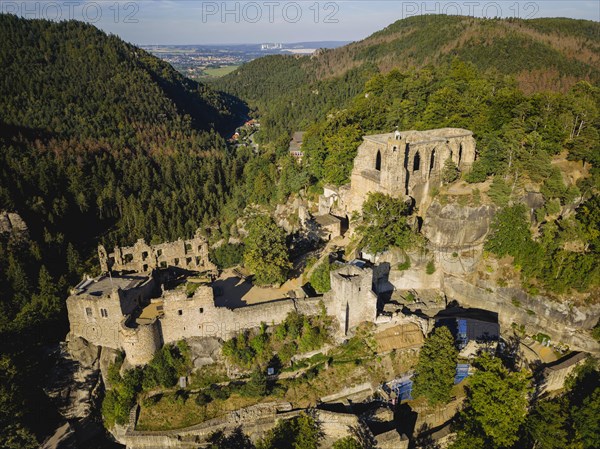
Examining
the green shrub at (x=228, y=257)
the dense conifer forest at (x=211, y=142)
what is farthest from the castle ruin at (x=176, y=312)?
the green shrub at (x=228, y=257)

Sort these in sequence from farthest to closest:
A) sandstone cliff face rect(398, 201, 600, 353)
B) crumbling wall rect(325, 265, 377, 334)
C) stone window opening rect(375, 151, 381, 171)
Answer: stone window opening rect(375, 151, 381, 171) → sandstone cliff face rect(398, 201, 600, 353) → crumbling wall rect(325, 265, 377, 334)

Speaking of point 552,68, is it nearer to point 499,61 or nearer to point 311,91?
point 499,61

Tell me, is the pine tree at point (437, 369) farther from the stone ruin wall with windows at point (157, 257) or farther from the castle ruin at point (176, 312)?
the stone ruin wall with windows at point (157, 257)

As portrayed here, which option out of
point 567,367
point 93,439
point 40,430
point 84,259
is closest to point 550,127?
point 567,367

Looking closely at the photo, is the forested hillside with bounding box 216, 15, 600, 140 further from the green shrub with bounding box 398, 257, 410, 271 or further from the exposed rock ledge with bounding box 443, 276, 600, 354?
the green shrub with bounding box 398, 257, 410, 271

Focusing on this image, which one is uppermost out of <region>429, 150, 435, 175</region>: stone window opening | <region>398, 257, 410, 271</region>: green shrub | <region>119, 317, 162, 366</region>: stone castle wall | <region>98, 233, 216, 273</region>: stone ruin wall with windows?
<region>429, 150, 435, 175</region>: stone window opening

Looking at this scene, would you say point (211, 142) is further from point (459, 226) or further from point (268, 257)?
point (459, 226)

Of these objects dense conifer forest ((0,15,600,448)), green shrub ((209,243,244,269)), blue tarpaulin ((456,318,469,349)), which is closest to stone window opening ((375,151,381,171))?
dense conifer forest ((0,15,600,448))
